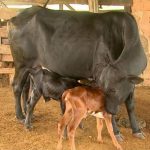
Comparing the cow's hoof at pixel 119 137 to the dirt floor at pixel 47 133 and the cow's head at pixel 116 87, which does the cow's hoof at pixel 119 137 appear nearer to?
the dirt floor at pixel 47 133

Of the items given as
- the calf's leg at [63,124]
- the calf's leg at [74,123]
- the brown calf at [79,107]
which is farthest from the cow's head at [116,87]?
the calf's leg at [63,124]

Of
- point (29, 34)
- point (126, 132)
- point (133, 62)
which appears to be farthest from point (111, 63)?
point (29, 34)

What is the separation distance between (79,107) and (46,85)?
1.00 metres

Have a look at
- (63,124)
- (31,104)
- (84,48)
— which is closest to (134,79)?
(63,124)

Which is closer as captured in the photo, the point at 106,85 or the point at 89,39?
the point at 106,85

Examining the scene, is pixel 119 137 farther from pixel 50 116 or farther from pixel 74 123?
pixel 50 116

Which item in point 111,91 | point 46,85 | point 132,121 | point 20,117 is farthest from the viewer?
point 20,117

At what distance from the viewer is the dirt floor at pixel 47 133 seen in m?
6.00

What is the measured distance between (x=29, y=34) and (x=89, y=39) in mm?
1142

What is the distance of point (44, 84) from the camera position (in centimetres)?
649

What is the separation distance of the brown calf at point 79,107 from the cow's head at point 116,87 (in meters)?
0.11

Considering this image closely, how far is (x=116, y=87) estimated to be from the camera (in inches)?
225

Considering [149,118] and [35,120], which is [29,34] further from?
[149,118]

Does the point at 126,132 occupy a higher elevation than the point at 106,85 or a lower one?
lower
